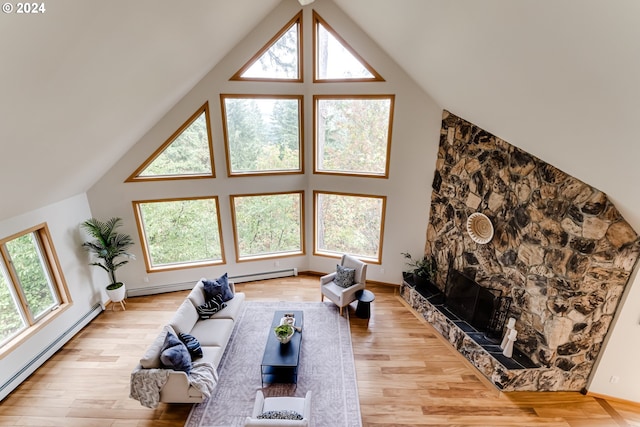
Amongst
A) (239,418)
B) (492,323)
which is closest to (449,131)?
(492,323)

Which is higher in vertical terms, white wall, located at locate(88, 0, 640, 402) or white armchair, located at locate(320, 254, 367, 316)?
white wall, located at locate(88, 0, 640, 402)

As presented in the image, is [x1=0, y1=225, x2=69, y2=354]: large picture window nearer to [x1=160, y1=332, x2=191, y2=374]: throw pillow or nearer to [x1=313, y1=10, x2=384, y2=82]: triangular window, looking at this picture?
[x1=160, y1=332, x2=191, y2=374]: throw pillow

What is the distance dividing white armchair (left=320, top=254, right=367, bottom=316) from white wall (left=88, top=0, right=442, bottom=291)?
2.99 ft

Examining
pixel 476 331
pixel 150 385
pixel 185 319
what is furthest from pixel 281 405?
pixel 476 331

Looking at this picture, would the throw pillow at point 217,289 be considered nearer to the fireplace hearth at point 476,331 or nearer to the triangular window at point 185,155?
the triangular window at point 185,155

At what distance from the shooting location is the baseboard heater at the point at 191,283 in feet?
21.6

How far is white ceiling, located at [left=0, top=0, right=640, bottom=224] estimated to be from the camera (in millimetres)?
1902

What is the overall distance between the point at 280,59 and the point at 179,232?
4.12 m

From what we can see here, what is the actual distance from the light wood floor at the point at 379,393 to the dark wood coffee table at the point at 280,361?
3.36 feet

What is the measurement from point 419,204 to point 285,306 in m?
3.44

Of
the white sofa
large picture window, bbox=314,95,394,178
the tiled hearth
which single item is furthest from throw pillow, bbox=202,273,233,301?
the tiled hearth

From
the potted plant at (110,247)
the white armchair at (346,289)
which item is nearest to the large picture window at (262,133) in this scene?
the white armchair at (346,289)

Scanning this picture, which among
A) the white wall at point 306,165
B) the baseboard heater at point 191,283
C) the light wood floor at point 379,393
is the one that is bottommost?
the light wood floor at point 379,393

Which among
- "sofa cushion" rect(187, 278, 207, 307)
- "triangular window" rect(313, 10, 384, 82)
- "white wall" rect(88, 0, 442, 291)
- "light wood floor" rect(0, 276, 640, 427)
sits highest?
"triangular window" rect(313, 10, 384, 82)
